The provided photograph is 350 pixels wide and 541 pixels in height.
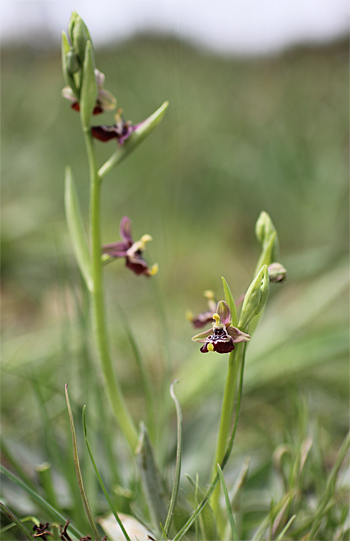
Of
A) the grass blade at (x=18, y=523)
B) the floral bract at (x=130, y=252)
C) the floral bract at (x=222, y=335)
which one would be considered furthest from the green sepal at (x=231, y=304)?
the grass blade at (x=18, y=523)

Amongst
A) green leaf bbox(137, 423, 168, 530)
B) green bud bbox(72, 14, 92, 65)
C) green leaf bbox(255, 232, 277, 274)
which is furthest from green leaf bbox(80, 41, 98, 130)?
green leaf bbox(137, 423, 168, 530)

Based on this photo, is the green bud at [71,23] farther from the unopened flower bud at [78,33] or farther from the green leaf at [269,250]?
the green leaf at [269,250]

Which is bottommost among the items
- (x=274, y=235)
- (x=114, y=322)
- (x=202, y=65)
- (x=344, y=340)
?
(x=114, y=322)

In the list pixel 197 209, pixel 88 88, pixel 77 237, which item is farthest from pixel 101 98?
pixel 197 209

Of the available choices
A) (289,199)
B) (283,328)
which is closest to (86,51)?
(283,328)

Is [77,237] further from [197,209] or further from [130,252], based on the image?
[197,209]

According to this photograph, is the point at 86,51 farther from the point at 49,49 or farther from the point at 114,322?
the point at 49,49

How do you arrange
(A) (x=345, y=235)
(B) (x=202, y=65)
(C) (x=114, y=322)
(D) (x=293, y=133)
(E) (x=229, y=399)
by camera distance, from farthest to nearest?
(B) (x=202, y=65) → (D) (x=293, y=133) → (A) (x=345, y=235) → (C) (x=114, y=322) → (E) (x=229, y=399)
